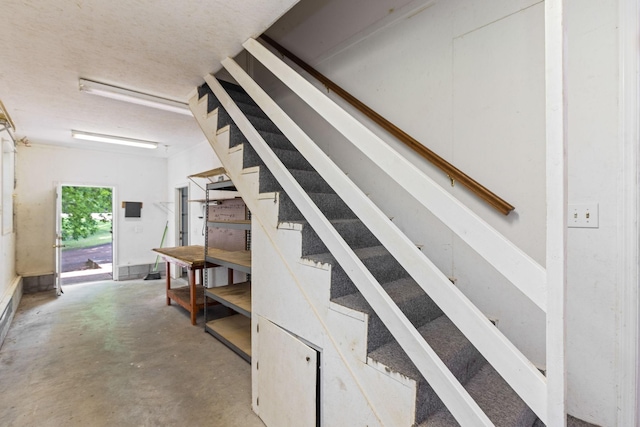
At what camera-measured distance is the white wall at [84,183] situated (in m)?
5.52

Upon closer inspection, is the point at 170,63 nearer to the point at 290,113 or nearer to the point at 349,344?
the point at 290,113

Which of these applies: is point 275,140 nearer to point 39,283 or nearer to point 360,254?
point 360,254

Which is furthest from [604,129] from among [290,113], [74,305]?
[74,305]

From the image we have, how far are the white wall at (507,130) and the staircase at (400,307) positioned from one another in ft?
1.33

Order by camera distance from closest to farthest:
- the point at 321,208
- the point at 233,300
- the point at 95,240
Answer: the point at 321,208
the point at 233,300
the point at 95,240

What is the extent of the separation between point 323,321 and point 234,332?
7.84 ft

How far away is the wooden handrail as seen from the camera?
1745 mm

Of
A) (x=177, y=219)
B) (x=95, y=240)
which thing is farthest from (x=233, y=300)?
(x=95, y=240)

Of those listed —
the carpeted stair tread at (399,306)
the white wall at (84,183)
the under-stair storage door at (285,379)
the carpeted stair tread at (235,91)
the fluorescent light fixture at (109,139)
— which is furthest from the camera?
the white wall at (84,183)

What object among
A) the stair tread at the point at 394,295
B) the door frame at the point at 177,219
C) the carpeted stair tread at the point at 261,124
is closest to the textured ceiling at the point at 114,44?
the carpeted stair tread at the point at 261,124

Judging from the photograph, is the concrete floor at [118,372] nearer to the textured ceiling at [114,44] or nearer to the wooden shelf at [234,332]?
the wooden shelf at [234,332]

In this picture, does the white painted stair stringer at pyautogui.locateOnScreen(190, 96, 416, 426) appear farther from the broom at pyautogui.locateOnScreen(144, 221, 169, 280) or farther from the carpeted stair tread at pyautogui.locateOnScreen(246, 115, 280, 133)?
the broom at pyautogui.locateOnScreen(144, 221, 169, 280)

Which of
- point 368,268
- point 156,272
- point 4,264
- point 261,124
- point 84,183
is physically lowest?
point 156,272

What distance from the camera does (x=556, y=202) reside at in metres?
0.75
